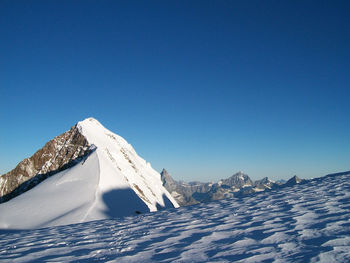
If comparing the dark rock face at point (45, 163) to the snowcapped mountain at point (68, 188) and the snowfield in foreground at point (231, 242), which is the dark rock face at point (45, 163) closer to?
the snowcapped mountain at point (68, 188)

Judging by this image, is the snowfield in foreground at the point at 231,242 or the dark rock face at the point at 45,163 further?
the dark rock face at the point at 45,163

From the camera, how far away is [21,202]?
32.4 m

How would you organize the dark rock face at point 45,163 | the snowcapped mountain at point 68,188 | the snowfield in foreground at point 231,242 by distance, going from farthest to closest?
the dark rock face at point 45,163
the snowcapped mountain at point 68,188
the snowfield in foreground at point 231,242

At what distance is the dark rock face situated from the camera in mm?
48000

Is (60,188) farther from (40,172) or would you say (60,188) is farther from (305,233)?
(305,233)

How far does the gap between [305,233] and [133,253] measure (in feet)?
12.7

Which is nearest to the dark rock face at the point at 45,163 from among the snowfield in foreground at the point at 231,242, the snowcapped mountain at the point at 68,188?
the snowcapped mountain at the point at 68,188

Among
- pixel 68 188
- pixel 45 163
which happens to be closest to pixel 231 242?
pixel 68 188

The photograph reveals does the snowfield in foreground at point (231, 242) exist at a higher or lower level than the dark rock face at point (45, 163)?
lower

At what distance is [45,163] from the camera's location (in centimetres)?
5069

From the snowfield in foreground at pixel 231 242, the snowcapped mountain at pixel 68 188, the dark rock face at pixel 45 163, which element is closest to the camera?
the snowfield in foreground at pixel 231 242

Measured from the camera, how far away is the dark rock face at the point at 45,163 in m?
48.0

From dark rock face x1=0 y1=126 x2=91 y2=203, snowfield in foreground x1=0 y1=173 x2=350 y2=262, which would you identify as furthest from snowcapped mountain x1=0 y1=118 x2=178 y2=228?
snowfield in foreground x1=0 y1=173 x2=350 y2=262

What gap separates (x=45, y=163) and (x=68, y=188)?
70.6 feet
